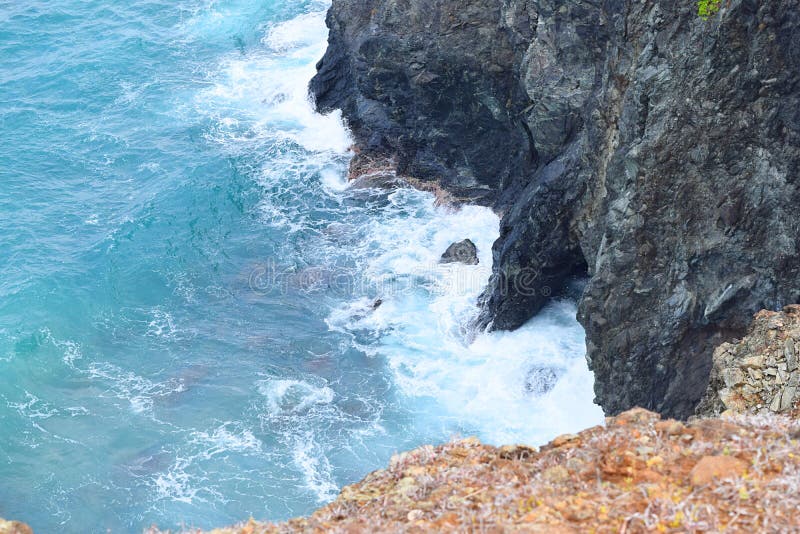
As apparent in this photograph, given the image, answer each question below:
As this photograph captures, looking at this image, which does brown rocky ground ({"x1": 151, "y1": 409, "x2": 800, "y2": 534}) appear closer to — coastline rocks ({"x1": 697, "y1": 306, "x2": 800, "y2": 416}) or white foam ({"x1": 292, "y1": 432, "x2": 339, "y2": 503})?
coastline rocks ({"x1": 697, "y1": 306, "x2": 800, "y2": 416})

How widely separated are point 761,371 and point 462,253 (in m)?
19.1

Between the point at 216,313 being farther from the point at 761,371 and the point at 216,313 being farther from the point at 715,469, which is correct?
the point at 715,469

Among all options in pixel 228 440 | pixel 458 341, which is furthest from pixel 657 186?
pixel 228 440

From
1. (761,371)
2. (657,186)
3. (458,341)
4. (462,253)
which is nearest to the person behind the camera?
(761,371)

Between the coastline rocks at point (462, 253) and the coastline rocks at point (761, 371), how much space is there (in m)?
17.1

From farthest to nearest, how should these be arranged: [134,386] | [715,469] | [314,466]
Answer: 1. [134,386]
2. [314,466]
3. [715,469]

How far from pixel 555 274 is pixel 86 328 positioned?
19.5m

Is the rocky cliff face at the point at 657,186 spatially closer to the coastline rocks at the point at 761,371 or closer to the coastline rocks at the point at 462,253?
the coastline rocks at the point at 761,371

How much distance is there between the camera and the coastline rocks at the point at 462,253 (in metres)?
34.1

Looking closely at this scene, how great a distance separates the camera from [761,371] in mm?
15977

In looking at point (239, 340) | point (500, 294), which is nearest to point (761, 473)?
point (500, 294)

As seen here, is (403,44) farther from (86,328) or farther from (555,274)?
(86,328)

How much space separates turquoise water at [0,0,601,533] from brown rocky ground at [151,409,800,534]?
565 inches

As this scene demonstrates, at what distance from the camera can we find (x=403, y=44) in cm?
3659
